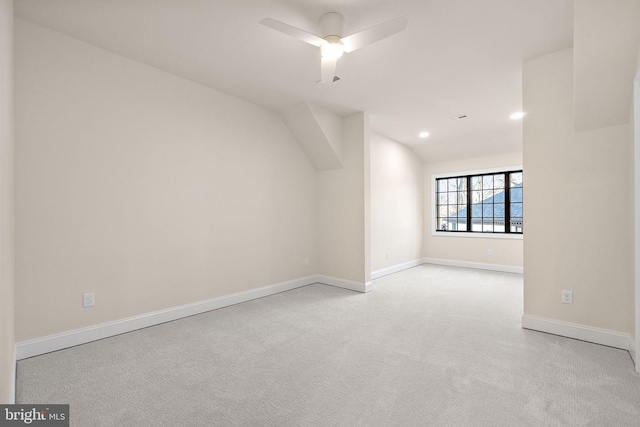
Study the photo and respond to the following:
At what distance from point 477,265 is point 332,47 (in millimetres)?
5393

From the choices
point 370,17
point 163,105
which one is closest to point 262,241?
point 163,105

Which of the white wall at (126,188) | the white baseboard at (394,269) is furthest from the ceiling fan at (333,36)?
the white baseboard at (394,269)

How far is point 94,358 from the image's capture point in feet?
7.64

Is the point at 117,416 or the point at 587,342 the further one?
the point at 587,342

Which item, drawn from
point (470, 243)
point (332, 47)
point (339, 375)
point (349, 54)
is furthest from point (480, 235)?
point (332, 47)

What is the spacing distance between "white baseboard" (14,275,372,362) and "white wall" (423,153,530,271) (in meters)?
2.88

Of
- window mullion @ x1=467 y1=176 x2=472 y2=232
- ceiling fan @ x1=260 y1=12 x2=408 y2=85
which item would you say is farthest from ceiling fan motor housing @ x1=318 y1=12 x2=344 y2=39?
window mullion @ x1=467 y1=176 x2=472 y2=232

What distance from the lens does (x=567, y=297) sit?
8.87ft

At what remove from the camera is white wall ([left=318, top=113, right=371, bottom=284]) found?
4.37m

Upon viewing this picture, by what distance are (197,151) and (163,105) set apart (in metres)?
0.58

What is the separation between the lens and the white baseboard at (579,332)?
8.04 feet

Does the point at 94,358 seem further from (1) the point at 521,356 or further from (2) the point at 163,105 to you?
(1) the point at 521,356

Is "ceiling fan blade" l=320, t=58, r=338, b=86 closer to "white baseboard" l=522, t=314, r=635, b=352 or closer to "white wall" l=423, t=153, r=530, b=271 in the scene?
"white baseboard" l=522, t=314, r=635, b=352

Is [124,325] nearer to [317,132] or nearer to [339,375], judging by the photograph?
[339,375]
